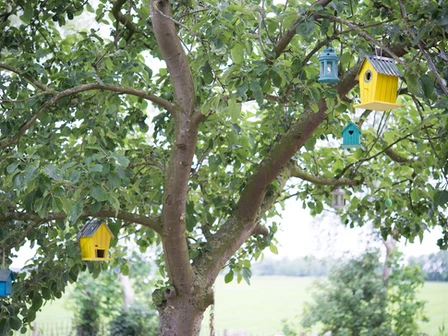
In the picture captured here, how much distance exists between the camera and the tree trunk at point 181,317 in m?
3.03

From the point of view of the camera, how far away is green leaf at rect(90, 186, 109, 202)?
219 cm

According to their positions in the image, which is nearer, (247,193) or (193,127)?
(193,127)

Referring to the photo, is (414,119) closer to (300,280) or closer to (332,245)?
(332,245)

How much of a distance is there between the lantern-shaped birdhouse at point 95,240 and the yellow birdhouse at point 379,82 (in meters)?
1.39

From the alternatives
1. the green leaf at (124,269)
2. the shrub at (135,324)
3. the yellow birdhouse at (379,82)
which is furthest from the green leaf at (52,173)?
the shrub at (135,324)

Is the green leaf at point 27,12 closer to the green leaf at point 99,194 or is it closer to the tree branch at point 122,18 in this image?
the tree branch at point 122,18

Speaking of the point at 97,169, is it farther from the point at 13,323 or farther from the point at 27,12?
the point at 27,12

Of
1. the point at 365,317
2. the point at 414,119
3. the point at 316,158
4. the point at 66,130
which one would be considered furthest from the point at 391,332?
the point at 66,130

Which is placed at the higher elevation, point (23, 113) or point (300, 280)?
point (23, 113)

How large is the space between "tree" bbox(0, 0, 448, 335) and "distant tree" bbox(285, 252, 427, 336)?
2.55 meters

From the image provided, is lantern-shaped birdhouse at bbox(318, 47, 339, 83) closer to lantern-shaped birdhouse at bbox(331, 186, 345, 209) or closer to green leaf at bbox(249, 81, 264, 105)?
green leaf at bbox(249, 81, 264, 105)

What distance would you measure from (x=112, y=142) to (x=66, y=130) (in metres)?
0.25

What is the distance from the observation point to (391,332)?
6.24 meters

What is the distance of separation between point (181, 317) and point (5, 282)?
0.80m
